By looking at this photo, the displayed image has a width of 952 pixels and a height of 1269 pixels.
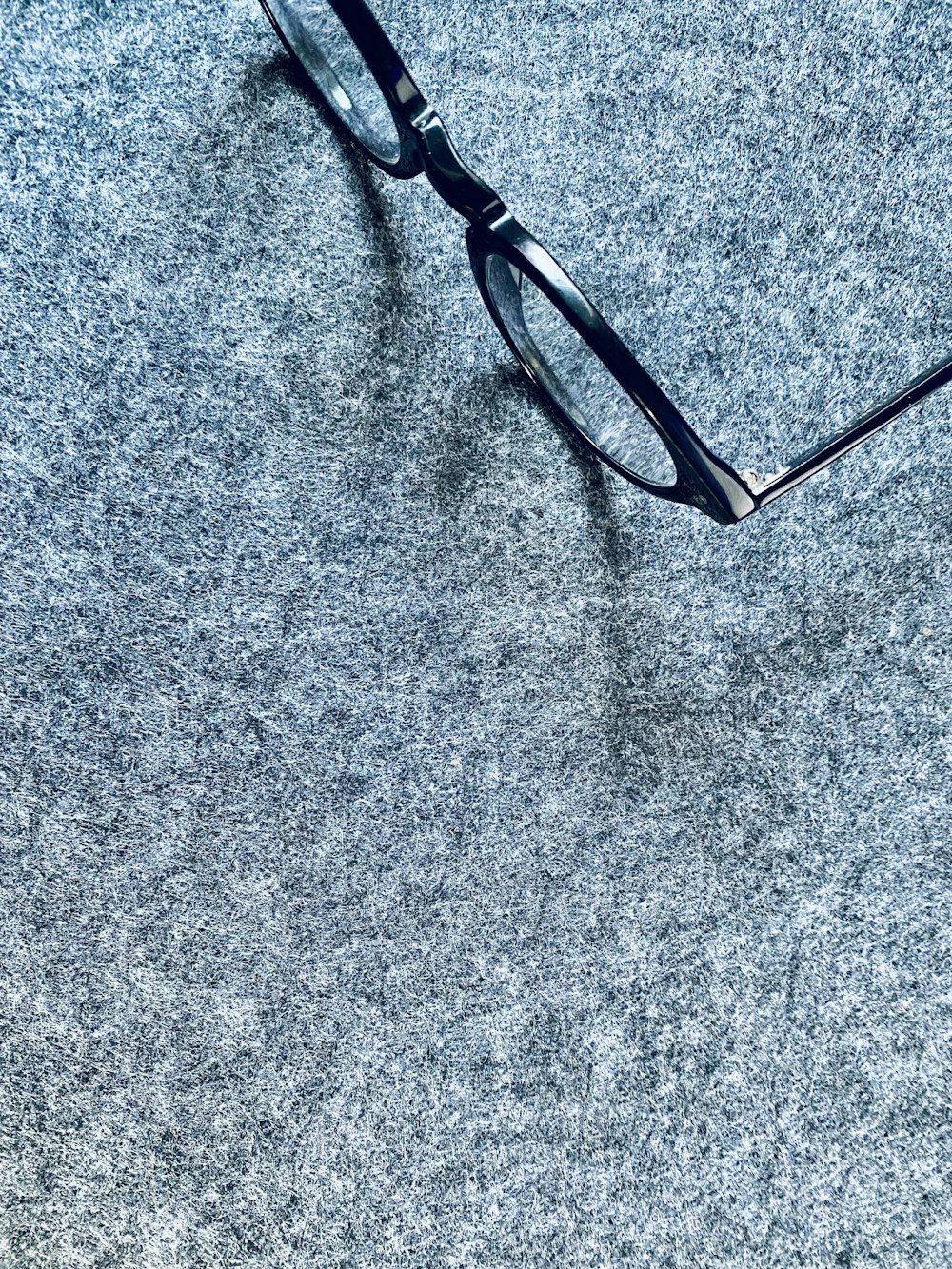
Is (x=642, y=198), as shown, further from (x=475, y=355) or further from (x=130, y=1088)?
(x=130, y=1088)

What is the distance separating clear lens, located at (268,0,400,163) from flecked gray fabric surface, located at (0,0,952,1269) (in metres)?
0.02

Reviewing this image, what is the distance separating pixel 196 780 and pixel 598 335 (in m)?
0.33

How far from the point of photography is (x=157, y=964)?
0.55m

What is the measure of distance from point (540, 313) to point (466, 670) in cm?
20

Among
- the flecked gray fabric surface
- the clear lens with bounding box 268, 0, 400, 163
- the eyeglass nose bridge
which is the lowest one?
the flecked gray fabric surface

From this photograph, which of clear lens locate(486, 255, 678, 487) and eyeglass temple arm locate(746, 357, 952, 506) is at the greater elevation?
clear lens locate(486, 255, 678, 487)

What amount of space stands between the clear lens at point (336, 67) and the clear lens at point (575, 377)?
11 cm

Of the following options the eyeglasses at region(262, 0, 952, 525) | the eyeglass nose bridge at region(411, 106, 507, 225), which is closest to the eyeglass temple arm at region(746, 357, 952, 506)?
the eyeglasses at region(262, 0, 952, 525)

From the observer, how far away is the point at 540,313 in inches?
20.8

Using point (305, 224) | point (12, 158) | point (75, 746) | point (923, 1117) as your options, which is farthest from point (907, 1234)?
point (12, 158)

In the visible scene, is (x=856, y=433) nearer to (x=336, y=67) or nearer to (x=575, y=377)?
(x=575, y=377)

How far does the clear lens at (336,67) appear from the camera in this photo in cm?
55

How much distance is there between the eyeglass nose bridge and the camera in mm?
445

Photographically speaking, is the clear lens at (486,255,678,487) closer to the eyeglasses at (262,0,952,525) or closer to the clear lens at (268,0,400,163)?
the eyeglasses at (262,0,952,525)
